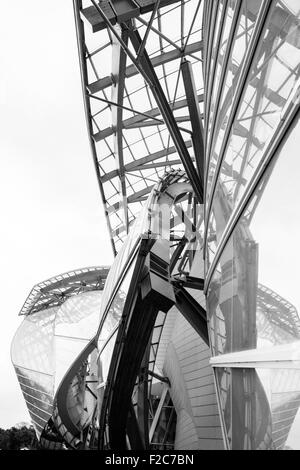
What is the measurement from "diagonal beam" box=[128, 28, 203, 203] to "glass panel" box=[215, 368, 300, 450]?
1076 cm

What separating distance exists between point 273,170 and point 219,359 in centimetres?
416

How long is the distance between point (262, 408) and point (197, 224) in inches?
622

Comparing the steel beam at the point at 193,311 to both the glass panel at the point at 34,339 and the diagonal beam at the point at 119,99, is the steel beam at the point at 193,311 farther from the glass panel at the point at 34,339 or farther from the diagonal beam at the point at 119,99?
the glass panel at the point at 34,339

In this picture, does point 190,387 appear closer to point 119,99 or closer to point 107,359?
point 107,359

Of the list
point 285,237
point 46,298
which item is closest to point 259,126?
point 285,237

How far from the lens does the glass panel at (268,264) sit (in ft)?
10.7

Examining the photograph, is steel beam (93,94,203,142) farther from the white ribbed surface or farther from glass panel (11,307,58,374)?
glass panel (11,307,58,374)

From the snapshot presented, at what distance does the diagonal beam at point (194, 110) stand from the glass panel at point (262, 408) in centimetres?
1152

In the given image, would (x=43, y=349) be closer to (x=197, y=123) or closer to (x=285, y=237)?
(x=197, y=123)

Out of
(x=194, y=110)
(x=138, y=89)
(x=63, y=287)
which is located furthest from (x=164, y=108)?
(x=63, y=287)

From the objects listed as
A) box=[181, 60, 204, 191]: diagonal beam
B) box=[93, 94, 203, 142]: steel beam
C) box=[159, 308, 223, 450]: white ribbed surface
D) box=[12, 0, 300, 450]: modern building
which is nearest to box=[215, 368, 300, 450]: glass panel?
box=[12, 0, 300, 450]: modern building

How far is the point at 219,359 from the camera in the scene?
7.04 metres

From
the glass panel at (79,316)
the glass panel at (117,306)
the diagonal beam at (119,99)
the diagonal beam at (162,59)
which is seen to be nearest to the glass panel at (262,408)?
the glass panel at (117,306)

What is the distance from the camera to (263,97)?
4.36m
